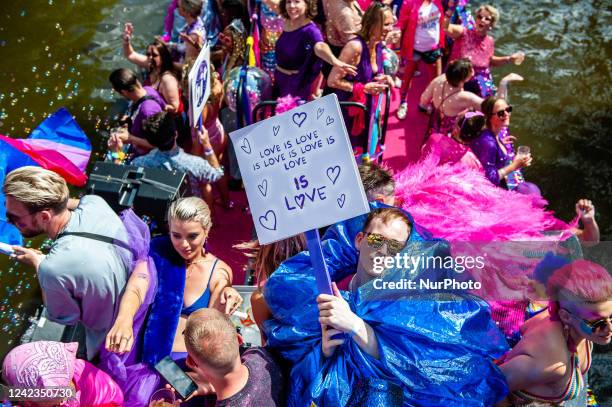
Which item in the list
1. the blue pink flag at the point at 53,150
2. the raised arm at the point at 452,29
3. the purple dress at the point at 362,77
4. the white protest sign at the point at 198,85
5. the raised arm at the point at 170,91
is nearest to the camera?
the blue pink flag at the point at 53,150

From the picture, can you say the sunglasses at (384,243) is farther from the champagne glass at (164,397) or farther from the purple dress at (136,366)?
the purple dress at (136,366)

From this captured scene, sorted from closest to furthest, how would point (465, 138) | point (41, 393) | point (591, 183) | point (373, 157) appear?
point (41, 393) → point (465, 138) → point (373, 157) → point (591, 183)

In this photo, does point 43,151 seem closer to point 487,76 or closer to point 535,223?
point 535,223

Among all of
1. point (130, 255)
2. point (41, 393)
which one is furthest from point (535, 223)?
point (41, 393)

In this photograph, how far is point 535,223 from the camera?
12.3 ft

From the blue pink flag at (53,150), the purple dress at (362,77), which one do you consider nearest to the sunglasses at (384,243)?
the blue pink flag at (53,150)

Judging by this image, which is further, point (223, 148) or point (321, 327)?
point (223, 148)

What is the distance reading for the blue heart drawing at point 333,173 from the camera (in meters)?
2.31

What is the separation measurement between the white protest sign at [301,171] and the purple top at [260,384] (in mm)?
513

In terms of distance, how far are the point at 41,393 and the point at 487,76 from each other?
5.07 metres

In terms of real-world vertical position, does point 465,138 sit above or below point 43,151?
below

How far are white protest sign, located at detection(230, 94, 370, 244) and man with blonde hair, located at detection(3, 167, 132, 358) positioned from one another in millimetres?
1017

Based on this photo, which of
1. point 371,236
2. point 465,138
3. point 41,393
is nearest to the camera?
point 41,393

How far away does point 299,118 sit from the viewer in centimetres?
236
